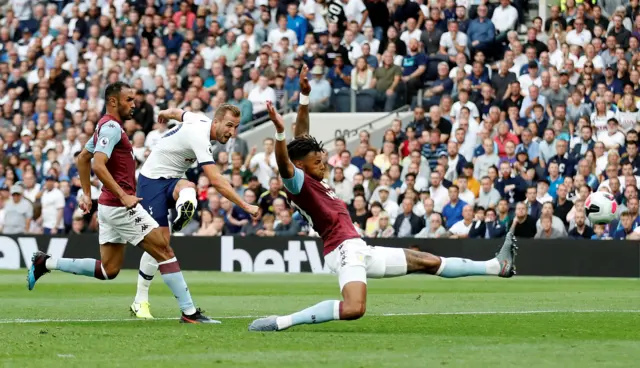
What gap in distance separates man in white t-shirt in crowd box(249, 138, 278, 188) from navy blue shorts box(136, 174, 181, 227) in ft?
49.2

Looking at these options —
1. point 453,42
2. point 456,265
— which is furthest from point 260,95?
point 456,265

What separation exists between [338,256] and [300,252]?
47.6 ft

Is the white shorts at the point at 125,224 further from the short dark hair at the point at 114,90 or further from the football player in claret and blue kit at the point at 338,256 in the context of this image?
the football player in claret and blue kit at the point at 338,256

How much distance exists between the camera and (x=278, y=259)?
995 inches

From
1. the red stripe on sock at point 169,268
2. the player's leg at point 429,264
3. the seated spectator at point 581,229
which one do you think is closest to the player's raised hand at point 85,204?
the red stripe on sock at point 169,268

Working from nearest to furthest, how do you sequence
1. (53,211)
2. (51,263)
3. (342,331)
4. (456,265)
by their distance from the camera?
1. (342,331)
2. (456,265)
3. (51,263)
4. (53,211)

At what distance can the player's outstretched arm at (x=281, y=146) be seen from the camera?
999cm

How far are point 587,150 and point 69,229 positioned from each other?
11445 mm

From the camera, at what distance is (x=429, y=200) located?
80.5 feet

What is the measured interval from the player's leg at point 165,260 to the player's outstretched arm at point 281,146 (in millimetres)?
2131

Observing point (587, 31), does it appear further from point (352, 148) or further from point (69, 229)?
point (69, 229)

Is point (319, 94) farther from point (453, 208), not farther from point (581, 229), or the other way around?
point (581, 229)

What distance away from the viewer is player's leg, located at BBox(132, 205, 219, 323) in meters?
11.9

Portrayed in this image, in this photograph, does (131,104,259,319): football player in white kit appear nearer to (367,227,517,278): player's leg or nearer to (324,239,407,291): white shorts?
(324,239,407,291): white shorts
